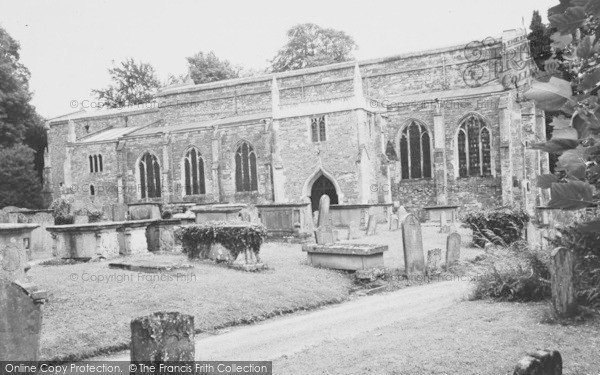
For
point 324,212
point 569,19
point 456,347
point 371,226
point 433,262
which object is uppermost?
point 569,19

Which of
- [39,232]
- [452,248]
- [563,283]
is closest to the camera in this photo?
[563,283]

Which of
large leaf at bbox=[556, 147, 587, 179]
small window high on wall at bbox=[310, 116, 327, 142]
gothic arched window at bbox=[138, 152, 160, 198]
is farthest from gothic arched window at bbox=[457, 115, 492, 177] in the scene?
large leaf at bbox=[556, 147, 587, 179]

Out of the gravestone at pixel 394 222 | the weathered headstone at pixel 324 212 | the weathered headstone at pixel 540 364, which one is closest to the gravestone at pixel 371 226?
the weathered headstone at pixel 324 212

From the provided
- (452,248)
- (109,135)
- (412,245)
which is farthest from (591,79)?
(109,135)

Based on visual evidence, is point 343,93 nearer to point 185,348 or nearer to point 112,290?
point 112,290

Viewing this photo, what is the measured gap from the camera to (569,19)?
1348 millimetres

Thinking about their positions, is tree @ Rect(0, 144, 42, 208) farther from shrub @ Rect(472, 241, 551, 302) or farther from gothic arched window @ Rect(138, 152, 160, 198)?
shrub @ Rect(472, 241, 551, 302)

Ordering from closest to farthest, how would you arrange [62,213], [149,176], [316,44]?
[62,213] < [149,176] < [316,44]

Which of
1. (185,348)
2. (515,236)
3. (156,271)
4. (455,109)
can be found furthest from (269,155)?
(185,348)

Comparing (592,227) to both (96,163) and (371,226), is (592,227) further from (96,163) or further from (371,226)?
(96,163)

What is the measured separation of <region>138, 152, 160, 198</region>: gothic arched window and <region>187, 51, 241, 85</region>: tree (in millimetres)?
15793

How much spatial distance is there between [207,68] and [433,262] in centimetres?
4077

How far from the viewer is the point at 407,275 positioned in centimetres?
1194

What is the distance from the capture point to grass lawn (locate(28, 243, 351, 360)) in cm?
719
